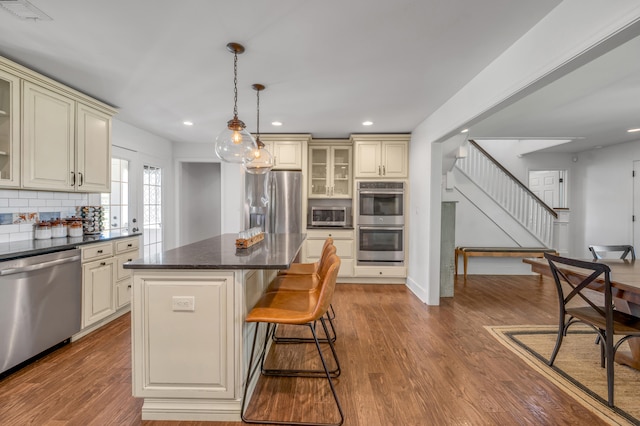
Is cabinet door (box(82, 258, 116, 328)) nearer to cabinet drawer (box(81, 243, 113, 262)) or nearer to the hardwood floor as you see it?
cabinet drawer (box(81, 243, 113, 262))

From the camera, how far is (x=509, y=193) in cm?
567

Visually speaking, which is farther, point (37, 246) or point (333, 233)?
point (333, 233)

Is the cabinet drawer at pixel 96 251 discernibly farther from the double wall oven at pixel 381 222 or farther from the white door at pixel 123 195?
the double wall oven at pixel 381 222

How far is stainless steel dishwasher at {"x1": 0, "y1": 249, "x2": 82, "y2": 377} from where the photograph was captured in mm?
2137

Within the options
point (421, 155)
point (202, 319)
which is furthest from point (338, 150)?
point (202, 319)

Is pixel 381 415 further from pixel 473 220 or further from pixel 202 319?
pixel 473 220

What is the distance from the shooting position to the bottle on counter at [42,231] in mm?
2869

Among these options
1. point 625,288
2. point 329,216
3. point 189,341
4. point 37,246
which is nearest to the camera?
point 189,341

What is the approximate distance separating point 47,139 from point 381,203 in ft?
13.3

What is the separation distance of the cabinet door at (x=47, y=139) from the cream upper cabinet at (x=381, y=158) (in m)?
3.57

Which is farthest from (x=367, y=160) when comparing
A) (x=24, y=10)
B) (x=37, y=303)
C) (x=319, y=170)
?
(x=37, y=303)

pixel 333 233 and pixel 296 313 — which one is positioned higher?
pixel 333 233

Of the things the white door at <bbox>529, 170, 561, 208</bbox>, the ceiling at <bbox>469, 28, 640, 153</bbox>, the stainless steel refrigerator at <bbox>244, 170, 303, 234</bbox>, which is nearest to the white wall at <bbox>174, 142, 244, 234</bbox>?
the stainless steel refrigerator at <bbox>244, 170, 303, 234</bbox>

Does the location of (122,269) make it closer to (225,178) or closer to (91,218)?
(91,218)
